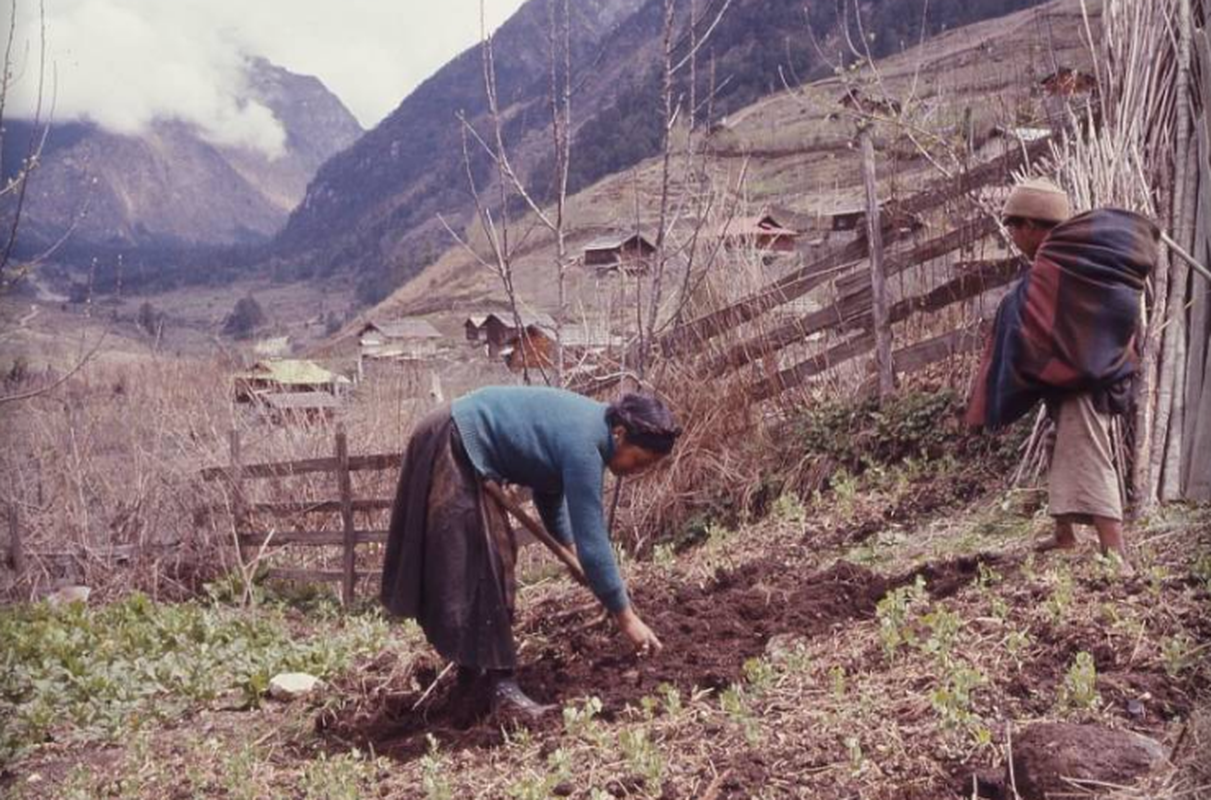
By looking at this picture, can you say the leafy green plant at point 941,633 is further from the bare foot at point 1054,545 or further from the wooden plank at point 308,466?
the wooden plank at point 308,466

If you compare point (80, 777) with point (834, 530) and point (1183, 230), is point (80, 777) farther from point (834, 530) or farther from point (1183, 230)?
point (1183, 230)

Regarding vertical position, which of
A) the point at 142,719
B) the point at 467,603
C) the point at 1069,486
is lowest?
the point at 142,719

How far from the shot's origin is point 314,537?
335 inches

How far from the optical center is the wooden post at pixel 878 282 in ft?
21.6

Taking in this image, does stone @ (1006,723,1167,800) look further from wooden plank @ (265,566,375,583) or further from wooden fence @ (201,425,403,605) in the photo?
wooden plank @ (265,566,375,583)

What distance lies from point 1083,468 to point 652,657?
1697mm

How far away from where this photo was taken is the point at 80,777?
392 centimetres

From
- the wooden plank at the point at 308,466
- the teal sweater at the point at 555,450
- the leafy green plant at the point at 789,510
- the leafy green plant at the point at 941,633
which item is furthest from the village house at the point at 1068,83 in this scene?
the wooden plank at the point at 308,466

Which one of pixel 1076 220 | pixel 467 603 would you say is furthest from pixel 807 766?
pixel 1076 220

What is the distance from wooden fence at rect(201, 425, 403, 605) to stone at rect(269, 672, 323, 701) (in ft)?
9.34

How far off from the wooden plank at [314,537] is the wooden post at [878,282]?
3.92 meters

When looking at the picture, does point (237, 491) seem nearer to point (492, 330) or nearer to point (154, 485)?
point (154, 485)

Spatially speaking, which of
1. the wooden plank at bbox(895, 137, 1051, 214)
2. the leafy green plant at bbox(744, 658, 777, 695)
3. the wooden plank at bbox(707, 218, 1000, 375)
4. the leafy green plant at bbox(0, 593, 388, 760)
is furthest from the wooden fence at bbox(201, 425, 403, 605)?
the leafy green plant at bbox(744, 658, 777, 695)

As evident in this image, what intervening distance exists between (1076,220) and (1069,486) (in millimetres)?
958
